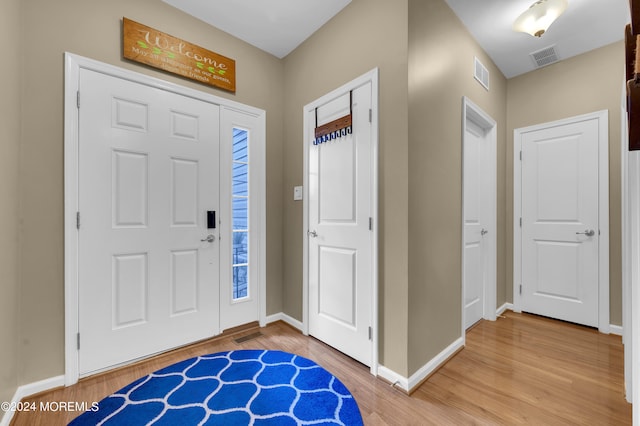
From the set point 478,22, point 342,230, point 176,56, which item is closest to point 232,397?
point 342,230

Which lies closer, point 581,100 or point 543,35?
point 543,35

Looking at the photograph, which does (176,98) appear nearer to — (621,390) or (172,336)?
(172,336)

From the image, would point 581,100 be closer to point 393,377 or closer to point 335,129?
point 335,129

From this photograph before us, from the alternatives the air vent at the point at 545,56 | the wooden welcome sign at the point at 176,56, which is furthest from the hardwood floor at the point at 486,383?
the air vent at the point at 545,56

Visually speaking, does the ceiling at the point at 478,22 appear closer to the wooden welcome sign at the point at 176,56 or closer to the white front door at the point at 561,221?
the wooden welcome sign at the point at 176,56

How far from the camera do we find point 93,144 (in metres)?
1.85

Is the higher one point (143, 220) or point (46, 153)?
point (46, 153)

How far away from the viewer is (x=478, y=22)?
2318 millimetres

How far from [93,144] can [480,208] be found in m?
3.41

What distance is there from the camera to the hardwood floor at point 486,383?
1.52 meters

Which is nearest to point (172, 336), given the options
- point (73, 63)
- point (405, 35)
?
point (73, 63)

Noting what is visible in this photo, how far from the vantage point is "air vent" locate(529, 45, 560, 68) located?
8.88 ft

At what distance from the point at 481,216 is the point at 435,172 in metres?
1.29

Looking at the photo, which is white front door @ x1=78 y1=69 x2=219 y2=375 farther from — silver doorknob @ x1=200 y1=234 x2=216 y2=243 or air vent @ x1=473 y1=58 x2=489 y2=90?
air vent @ x1=473 y1=58 x2=489 y2=90
